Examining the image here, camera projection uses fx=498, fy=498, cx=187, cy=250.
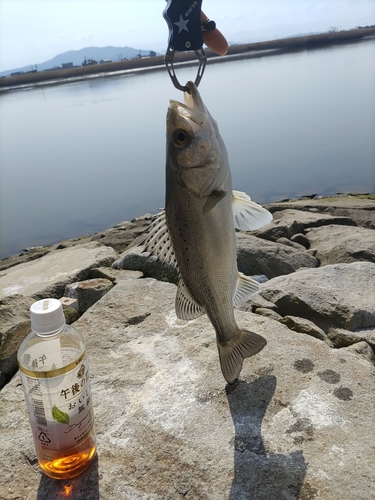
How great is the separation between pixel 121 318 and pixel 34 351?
1336 mm

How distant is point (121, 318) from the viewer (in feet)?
12.6

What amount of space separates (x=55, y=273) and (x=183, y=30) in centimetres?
320

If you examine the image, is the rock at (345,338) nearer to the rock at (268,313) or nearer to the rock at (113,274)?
the rock at (268,313)

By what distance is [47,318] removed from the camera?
220 cm

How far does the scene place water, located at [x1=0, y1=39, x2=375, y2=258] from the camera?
13.7m

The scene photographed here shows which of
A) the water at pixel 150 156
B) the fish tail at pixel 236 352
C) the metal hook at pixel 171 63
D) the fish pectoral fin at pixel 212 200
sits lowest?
the water at pixel 150 156

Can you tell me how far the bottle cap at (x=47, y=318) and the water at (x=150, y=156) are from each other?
10661mm

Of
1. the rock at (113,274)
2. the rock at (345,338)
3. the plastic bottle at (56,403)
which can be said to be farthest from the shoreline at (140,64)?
the plastic bottle at (56,403)

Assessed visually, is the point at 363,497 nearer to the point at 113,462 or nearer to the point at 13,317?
the point at 113,462

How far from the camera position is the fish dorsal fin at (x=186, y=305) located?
279cm

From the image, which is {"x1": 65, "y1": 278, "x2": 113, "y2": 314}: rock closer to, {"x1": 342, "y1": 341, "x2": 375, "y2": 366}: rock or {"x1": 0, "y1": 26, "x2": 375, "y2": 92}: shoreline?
{"x1": 342, "y1": 341, "x2": 375, "y2": 366}: rock

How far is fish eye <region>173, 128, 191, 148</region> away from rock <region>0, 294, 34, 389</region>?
2.14 meters

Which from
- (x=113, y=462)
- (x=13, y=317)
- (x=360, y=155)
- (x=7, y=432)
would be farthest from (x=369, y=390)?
(x=360, y=155)

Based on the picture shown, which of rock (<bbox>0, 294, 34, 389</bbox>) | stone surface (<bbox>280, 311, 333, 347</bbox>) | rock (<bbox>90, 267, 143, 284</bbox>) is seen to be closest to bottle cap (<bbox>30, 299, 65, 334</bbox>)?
rock (<bbox>0, 294, 34, 389</bbox>)
